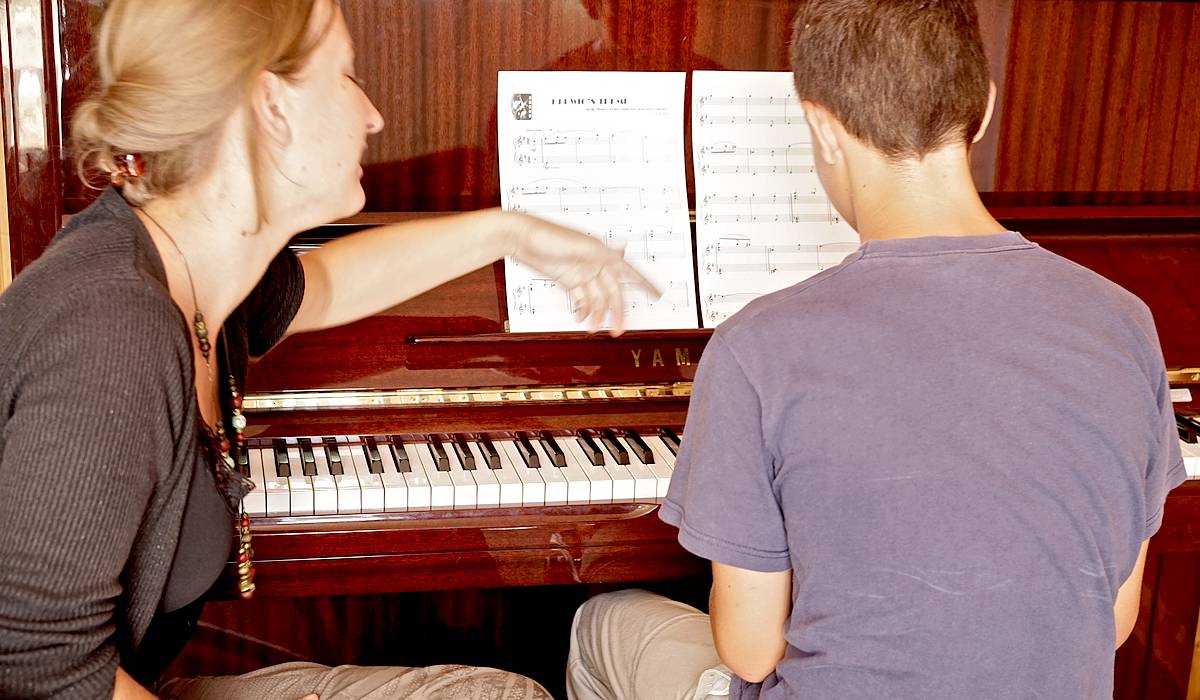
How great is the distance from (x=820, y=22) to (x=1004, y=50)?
43.3 inches

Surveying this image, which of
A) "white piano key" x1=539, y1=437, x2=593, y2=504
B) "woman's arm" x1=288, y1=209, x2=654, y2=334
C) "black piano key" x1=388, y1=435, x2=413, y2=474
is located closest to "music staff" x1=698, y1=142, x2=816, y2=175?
"woman's arm" x1=288, y1=209, x2=654, y2=334

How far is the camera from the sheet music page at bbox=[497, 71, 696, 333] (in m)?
2.01

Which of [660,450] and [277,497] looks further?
[660,450]

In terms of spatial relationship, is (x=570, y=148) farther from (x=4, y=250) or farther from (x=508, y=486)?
(x=4, y=250)

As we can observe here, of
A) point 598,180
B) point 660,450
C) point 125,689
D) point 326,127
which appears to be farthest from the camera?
point 598,180

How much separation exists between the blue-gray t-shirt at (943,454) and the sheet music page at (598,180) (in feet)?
2.84

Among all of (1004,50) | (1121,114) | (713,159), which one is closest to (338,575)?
(713,159)

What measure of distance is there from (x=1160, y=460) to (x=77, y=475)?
1.02 meters

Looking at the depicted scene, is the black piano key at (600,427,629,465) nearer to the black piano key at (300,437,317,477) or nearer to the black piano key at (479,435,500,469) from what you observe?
the black piano key at (479,435,500,469)

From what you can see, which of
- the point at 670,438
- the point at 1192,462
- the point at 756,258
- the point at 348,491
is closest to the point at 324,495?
the point at 348,491

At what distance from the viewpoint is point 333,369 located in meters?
1.92

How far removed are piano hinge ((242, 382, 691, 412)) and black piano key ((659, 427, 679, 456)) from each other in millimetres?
57

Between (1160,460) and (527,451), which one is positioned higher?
(1160,460)

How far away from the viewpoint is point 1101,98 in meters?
2.23
